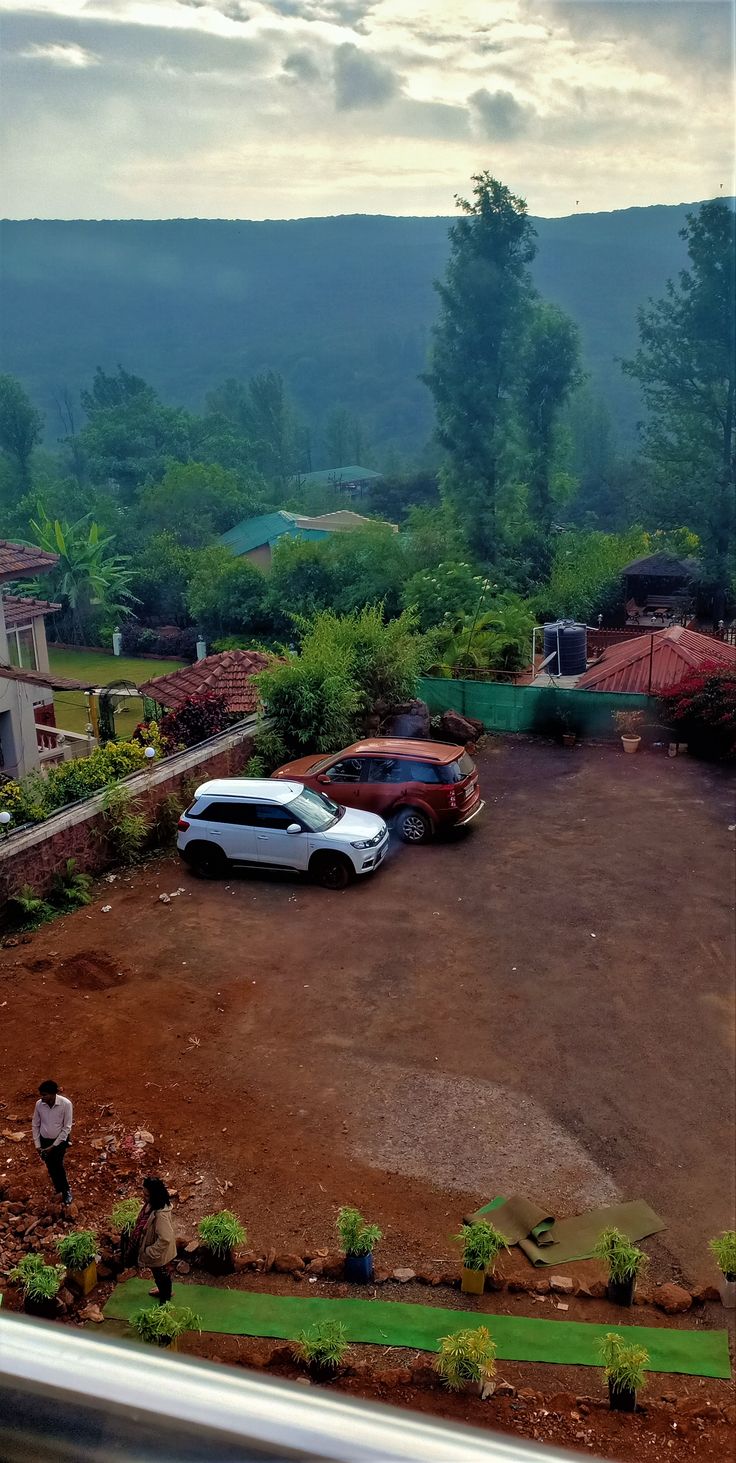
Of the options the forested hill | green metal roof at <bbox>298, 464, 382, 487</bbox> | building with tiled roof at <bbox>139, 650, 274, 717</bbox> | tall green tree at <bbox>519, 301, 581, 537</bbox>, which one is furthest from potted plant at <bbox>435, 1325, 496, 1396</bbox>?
the forested hill

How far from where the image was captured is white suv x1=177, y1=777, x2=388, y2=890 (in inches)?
579

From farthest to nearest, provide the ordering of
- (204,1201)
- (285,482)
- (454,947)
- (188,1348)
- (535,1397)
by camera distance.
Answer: (285,482)
(454,947)
(204,1201)
(188,1348)
(535,1397)

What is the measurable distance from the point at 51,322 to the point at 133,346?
18771 mm

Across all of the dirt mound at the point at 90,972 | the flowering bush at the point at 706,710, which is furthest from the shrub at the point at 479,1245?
the flowering bush at the point at 706,710

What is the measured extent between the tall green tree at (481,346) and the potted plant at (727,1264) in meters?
35.2

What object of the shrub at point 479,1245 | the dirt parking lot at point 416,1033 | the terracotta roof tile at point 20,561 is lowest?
the dirt parking lot at point 416,1033

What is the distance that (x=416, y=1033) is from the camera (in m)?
11.2

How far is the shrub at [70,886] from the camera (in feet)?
46.9

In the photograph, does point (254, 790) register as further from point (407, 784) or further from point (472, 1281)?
point (472, 1281)

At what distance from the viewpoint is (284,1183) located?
8.68 metres

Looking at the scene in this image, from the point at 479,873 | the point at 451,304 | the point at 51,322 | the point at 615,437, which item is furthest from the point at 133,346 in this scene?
the point at 479,873

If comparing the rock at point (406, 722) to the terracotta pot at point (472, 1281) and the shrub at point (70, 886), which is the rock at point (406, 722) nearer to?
the shrub at point (70, 886)

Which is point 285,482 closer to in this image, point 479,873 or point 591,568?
point 591,568

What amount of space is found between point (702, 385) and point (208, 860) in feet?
105
